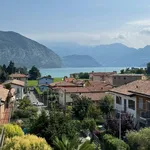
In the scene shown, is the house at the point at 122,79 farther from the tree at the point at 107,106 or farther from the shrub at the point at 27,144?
the shrub at the point at 27,144

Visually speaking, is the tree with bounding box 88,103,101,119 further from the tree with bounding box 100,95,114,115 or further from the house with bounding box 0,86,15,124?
the house with bounding box 0,86,15,124

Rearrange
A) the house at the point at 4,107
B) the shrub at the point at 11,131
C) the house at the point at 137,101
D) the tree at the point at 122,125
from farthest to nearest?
the house at the point at 137,101 → the house at the point at 4,107 → the tree at the point at 122,125 → the shrub at the point at 11,131

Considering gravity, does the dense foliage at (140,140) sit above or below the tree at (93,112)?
above

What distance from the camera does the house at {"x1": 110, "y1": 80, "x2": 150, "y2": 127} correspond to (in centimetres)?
3394

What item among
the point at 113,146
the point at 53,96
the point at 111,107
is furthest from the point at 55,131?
the point at 53,96

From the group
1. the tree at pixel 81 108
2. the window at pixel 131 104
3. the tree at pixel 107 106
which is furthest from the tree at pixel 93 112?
the window at pixel 131 104

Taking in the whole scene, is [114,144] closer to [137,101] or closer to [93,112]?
[137,101]

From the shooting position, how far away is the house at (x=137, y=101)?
33938 mm

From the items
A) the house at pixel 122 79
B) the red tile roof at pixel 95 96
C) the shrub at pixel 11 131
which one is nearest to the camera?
the shrub at pixel 11 131

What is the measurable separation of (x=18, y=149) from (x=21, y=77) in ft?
328

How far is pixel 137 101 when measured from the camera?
35.5 meters

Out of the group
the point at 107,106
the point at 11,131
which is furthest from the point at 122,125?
the point at 107,106

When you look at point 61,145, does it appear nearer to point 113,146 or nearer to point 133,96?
point 113,146

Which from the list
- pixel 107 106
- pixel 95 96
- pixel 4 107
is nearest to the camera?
pixel 4 107
